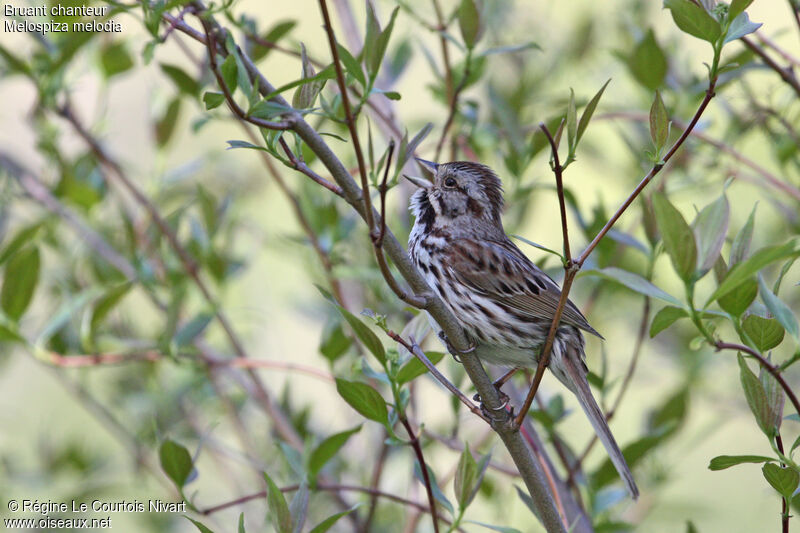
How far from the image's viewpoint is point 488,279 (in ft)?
8.33

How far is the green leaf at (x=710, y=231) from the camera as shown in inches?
48.7

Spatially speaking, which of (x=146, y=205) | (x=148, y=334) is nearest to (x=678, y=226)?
(x=146, y=205)

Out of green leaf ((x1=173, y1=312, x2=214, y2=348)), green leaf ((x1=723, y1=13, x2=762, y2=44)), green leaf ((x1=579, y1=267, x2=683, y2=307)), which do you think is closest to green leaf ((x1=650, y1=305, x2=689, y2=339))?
green leaf ((x1=579, y1=267, x2=683, y2=307))

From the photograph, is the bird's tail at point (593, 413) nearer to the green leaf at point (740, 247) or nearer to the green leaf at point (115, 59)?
the green leaf at point (740, 247)

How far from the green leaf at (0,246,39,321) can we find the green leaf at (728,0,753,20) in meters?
1.75

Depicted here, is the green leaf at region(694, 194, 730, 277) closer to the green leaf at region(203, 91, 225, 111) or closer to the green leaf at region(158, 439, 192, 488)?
the green leaf at region(203, 91, 225, 111)

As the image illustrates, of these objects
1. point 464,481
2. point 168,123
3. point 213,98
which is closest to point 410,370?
point 464,481

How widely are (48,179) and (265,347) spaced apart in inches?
62.3

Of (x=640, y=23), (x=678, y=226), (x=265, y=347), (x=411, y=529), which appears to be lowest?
(x=411, y=529)

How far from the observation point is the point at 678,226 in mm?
1238

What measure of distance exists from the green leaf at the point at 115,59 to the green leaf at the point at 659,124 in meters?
1.88

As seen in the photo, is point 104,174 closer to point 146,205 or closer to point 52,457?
point 146,205

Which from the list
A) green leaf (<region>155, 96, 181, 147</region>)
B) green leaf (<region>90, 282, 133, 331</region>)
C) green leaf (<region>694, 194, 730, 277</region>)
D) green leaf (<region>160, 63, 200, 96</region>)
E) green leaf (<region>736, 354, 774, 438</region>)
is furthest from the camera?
green leaf (<region>155, 96, 181, 147</region>)

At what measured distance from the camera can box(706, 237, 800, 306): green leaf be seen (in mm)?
1131
